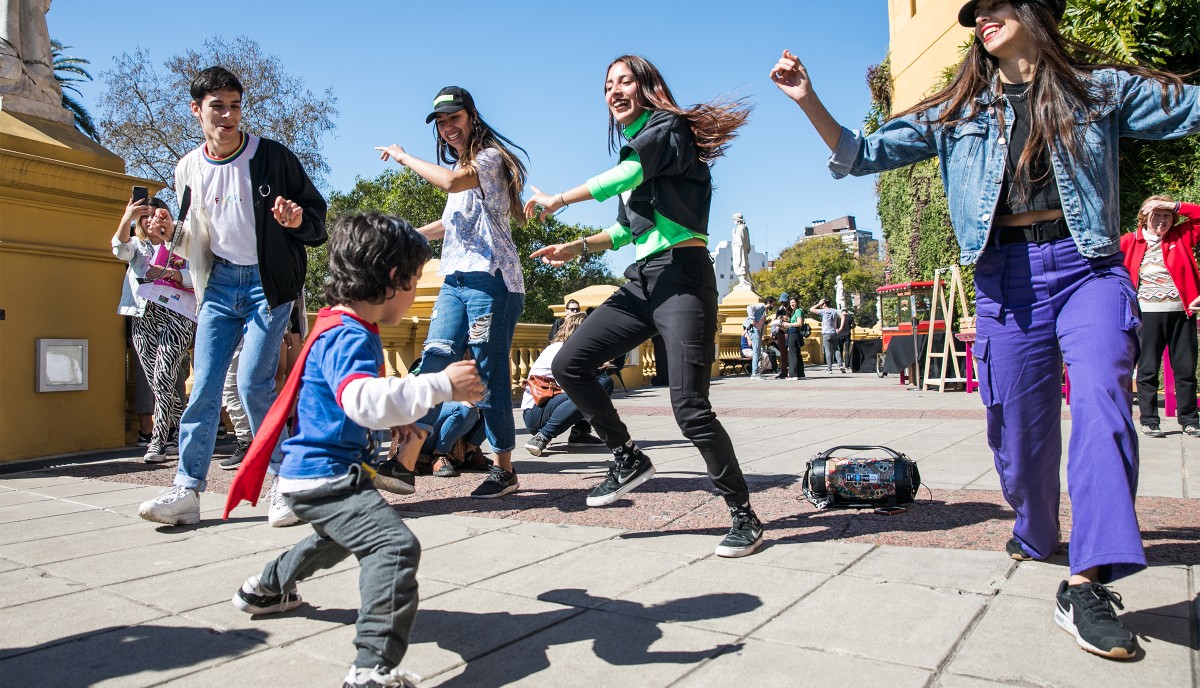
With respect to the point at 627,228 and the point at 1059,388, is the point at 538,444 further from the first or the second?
the point at 1059,388

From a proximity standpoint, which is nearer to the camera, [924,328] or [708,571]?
[708,571]

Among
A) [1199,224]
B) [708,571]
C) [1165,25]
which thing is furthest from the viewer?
[1165,25]

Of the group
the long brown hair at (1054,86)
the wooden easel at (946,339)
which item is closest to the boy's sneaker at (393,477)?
the long brown hair at (1054,86)

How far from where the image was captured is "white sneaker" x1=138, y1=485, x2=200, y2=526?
3812mm

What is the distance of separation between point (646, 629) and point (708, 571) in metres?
0.66

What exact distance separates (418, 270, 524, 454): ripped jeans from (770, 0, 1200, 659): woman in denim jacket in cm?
204

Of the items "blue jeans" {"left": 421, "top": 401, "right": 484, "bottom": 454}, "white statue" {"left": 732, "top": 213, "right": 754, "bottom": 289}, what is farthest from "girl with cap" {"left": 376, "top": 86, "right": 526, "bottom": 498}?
"white statue" {"left": 732, "top": 213, "right": 754, "bottom": 289}

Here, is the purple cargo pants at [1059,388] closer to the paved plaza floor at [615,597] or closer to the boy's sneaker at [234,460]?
the paved plaza floor at [615,597]

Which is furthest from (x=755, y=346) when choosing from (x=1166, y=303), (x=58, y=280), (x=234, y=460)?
(x=58, y=280)

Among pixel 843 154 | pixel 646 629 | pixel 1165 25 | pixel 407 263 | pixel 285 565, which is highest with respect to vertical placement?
pixel 1165 25

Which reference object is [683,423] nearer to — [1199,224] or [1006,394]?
[1006,394]

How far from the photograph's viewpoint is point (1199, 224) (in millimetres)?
6934

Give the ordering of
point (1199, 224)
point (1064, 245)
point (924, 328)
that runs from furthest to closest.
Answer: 1. point (924, 328)
2. point (1199, 224)
3. point (1064, 245)

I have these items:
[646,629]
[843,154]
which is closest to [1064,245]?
[843,154]
